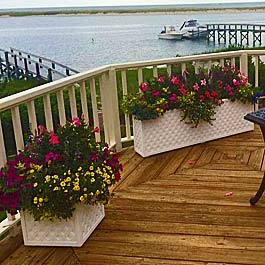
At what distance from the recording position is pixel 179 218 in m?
2.43

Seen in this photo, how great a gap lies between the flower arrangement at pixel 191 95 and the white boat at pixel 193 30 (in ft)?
125

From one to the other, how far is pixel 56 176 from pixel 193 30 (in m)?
41.8

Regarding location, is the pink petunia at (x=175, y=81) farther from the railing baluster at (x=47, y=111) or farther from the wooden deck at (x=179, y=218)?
the railing baluster at (x=47, y=111)

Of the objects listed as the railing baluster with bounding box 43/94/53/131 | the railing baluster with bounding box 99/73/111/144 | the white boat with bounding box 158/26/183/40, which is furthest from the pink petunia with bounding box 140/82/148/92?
the white boat with bounding box 158/26/183/40

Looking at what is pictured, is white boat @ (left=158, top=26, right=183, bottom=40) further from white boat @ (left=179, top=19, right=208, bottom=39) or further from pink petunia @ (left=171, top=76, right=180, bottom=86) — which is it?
pink petunia @ (left=171, top=76, right=180, bottom=86)

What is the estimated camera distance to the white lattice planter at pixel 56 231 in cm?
214

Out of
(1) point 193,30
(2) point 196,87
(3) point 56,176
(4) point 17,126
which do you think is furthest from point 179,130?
(1) point 193,30

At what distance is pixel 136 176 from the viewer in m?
3.12

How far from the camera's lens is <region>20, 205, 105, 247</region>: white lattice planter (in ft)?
7.02

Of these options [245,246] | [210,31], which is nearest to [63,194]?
[245,246]

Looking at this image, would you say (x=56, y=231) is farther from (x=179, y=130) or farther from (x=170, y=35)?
(x=170, y=35)

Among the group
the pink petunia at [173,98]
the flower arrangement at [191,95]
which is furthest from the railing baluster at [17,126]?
the pink petunia at [173,98]

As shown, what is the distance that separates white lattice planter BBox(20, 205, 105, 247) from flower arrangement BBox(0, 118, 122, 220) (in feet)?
0.26

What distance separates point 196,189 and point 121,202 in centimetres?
54
